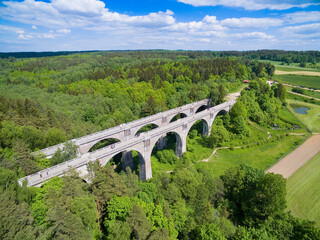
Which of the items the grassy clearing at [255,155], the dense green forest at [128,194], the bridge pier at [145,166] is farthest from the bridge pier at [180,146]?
the bridge pier at [145,166]

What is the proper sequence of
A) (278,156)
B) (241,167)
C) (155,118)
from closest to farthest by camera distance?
(241,167) < (278,156) < (155,118)

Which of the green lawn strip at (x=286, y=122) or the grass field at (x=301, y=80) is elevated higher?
the grass field at (x=301, y=80)

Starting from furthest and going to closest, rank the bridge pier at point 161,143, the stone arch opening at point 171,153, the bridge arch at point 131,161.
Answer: the bridge pier at point 161,143 → the stone arch opening at point 171,153 → the bridge arch at point 131,161

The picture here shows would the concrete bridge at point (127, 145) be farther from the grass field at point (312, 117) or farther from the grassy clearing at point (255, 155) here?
the grass field at point (312, 117)

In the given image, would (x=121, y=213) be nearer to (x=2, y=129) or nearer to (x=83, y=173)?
(x=83, y=173)

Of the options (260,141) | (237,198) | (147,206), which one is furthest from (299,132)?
(147,206)

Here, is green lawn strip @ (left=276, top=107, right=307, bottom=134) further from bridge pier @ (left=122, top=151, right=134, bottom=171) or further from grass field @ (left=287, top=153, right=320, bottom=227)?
bridge pier @ (left=122, top=151, right=134, bottom=171)
